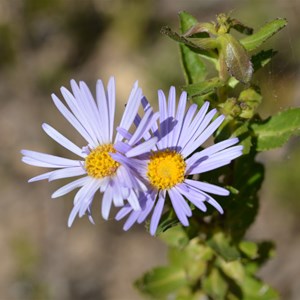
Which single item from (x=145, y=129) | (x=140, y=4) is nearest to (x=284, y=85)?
(x=140, y=4)

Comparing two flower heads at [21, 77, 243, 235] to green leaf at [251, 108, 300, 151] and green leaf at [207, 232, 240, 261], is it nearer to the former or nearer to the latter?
green leaf at [251, 108, 300, 151]

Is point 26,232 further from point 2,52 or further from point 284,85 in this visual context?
point 284,85

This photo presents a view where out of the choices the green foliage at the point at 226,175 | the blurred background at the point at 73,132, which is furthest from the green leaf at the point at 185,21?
the blurred background at the point at 73,132

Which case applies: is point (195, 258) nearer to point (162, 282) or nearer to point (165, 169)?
point (162, 282)

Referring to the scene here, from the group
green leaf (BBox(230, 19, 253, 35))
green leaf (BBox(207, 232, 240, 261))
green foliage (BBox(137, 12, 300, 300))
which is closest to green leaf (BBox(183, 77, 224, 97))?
green foliage (BBox(137, 12, 300, 300))

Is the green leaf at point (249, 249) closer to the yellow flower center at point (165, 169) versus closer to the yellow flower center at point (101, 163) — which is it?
the yellow flower center at point (165, 169)

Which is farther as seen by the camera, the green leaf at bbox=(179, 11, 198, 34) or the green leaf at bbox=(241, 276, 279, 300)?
the green leaf at bbox=(241, 276, 279, 300)

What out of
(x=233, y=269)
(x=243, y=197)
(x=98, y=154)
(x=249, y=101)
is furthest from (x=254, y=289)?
(x=98, y=154)
